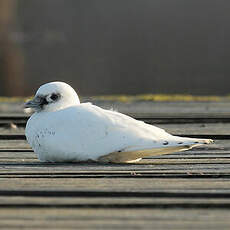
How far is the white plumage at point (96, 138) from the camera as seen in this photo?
16.0 ft

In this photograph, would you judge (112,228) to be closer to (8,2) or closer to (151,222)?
(151,222)

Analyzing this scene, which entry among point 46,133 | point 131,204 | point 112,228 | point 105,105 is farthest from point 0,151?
point 105,105

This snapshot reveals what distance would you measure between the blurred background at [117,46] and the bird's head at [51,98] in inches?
344

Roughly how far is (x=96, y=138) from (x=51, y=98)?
1.82 feet

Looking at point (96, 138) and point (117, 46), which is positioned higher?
point (96, 138)

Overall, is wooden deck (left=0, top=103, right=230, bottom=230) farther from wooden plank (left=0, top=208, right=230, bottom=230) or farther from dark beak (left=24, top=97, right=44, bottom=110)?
dark beak (left=24, top=97, right=44, bottom=110)

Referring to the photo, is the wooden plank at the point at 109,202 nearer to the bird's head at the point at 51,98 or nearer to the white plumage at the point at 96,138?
the white plumage at the point at 96,138

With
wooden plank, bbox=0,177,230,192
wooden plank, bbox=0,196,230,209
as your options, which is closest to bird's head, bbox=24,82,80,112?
wooden plank, bbox=0,177,230,192

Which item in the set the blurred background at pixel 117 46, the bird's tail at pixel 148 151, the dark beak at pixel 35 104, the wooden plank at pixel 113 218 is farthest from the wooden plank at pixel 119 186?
the blurred background at pixel 117 46

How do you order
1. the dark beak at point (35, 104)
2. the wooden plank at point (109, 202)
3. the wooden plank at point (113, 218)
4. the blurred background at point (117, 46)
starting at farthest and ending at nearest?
the blurred background at point (117, 46)
the dark beak at point (35, 104)
the wooden plank at point (109, 202)
the wooden plank at point (113, 218)

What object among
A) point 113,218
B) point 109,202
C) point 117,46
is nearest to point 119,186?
point 109,202

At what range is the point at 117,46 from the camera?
29219mm

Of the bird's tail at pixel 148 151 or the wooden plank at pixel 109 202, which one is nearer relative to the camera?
the wooden plank at pixel 109 202

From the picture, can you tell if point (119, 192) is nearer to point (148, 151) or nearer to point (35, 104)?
point (148, 151)
